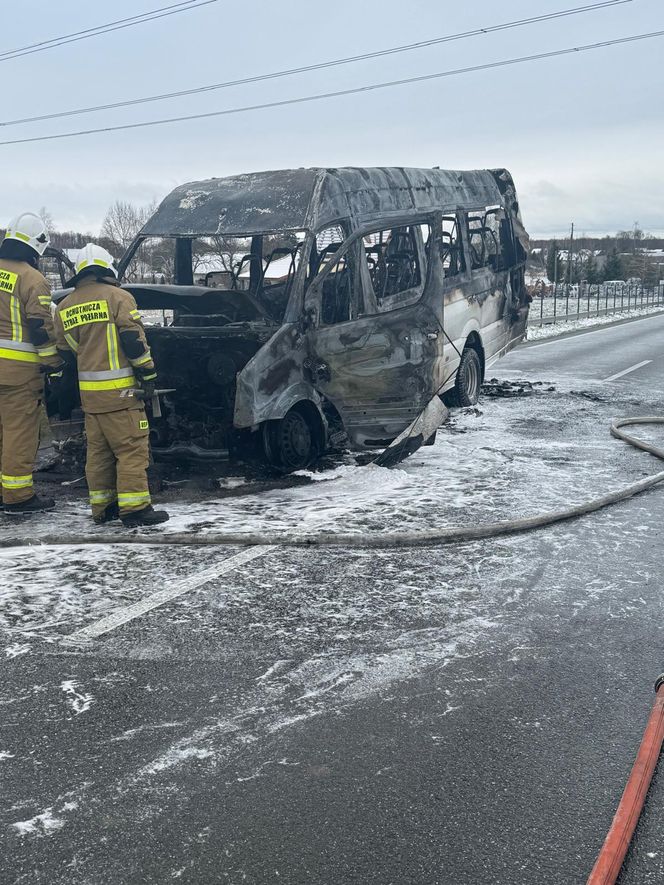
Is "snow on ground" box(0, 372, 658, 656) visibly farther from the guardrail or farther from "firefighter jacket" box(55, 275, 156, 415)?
the guardrail

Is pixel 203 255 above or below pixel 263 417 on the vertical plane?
above

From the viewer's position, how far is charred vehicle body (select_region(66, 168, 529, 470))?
7047mm

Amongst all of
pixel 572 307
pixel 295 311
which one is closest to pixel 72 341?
pixel 295 311

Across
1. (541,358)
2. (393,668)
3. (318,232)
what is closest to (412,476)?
(318,232)

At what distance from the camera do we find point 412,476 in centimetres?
718

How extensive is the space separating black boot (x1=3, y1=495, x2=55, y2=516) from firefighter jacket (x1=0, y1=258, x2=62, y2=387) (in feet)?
2.65

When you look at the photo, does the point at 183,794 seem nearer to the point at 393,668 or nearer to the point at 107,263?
the point at 393,668

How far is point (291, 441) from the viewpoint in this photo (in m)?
7.23

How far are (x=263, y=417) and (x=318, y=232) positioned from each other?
5.61 ft

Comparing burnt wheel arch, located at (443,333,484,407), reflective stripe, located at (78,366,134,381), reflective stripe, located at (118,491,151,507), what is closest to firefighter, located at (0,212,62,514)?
reflective stripe, located at (78,366,134,381)

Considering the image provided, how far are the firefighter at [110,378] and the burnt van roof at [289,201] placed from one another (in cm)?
207

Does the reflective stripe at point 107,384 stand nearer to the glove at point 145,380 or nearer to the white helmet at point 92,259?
the glove at point 145,380

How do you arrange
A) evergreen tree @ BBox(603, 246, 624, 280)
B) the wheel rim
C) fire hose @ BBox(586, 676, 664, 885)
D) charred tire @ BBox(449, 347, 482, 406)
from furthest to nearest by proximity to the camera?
1. evergreen tree @ BBox(603, 246, 624, 280)
2. the wheel rim
3. charred tire @ BBox(449, 347, 482, 406)
4. fire hose @ BBox(586, 676, 664, 885)

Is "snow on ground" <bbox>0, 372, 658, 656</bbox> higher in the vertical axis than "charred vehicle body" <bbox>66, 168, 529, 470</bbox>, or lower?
lower
